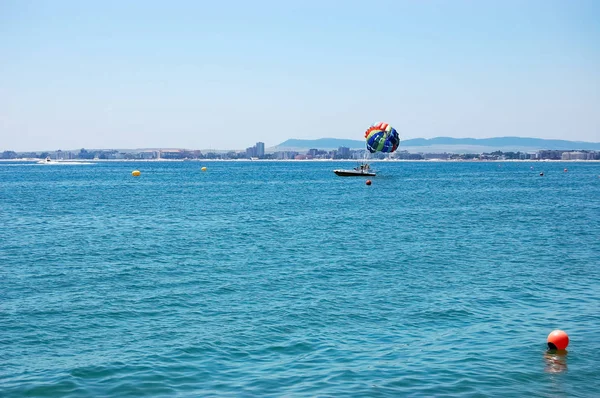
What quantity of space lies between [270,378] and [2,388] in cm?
792

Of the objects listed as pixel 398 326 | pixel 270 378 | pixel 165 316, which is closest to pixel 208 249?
pixel 165 316

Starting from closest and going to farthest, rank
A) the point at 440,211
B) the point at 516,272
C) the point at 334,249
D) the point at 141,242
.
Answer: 1. the point at 516,272
2. the point at 334,249
3. the point at 141,242
4. the point at 440,211

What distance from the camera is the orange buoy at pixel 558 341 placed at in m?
22.3

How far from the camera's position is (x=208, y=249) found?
45.2 metres

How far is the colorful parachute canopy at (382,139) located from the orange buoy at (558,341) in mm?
96860

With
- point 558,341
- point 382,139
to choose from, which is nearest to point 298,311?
point 558,341

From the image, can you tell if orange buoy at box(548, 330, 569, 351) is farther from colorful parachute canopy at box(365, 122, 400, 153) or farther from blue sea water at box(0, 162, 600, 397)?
colorful parachute canopy at box(365, 122, 400, 153)

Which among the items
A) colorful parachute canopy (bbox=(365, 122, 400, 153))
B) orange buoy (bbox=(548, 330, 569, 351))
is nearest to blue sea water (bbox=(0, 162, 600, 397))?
orange buoy (bbox=(548, 330, 569, 351))

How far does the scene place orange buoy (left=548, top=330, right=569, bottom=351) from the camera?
73.2 ft

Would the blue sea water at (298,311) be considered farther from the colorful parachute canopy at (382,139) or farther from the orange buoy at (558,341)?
the colorful parachute canopy at (382,139)

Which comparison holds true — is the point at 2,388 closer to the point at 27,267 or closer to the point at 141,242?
the point at 27,267

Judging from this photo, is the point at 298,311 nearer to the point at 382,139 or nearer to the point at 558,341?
the point at 558,341

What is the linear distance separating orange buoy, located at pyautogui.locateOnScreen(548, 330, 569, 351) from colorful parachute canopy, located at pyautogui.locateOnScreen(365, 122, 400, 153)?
318 feet

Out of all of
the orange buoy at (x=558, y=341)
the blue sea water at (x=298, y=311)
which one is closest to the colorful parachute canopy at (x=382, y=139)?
the blue sea water at (x=298, y=311)
